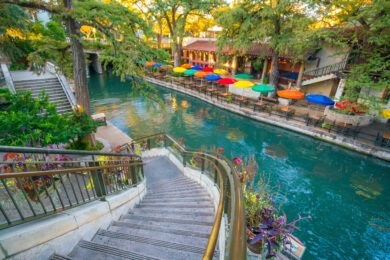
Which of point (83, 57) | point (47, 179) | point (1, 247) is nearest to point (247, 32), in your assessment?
point (83, 57)

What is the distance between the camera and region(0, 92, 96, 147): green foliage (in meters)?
6.43

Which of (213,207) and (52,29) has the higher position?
(52,29)

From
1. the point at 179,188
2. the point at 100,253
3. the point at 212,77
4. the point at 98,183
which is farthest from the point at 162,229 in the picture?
the point at 212,77

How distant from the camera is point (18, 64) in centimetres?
1480

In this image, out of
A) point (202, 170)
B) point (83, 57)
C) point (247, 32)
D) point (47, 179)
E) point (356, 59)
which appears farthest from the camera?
point (247, 32)

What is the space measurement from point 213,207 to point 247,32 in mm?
17287

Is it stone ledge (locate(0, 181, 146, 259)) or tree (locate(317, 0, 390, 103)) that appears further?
tree (locate(317, 0, 390, 103))

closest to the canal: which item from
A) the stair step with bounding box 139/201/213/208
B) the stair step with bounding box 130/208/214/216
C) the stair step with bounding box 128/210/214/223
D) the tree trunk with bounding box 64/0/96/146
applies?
the tree trunk with bounding box 64/0/96/146

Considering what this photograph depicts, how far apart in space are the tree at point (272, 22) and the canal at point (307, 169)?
6.72m

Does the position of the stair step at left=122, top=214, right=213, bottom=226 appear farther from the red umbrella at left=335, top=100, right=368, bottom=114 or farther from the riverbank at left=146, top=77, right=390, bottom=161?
the red umbrella at left=335, top=100, right=368, bottom=114

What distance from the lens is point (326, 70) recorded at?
1898 centimetres

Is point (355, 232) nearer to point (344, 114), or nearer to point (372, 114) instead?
point (344, 114)

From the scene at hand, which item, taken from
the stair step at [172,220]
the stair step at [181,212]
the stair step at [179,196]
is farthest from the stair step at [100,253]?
the stair step at [179,196]

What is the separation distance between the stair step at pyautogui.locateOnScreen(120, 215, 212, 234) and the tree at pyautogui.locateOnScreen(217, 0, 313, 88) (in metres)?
15.4
